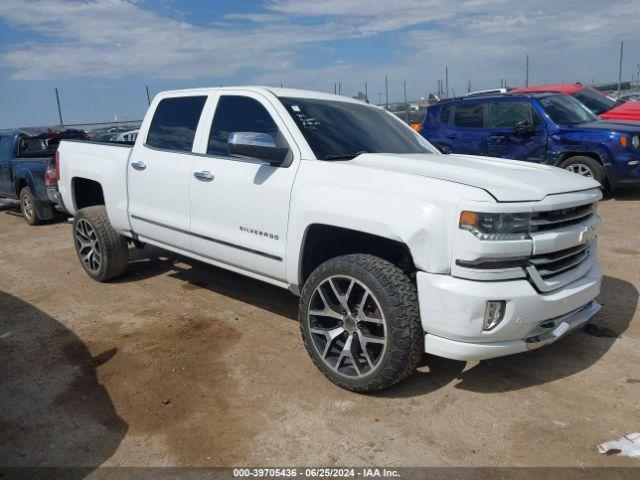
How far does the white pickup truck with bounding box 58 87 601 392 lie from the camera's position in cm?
292

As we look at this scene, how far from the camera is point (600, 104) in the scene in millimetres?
11781

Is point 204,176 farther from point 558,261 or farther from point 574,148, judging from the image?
point 574,148

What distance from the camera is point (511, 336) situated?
3.00m

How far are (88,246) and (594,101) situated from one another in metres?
10.8

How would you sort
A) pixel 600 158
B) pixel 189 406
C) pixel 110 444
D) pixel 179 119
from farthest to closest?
pixel 600 158 < pixel 179 119 < pixel 189 406 < pixel 110 444

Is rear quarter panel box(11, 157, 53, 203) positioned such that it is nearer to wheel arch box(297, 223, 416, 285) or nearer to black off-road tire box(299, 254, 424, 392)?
wheel arch box(297, 223, 416, 285)

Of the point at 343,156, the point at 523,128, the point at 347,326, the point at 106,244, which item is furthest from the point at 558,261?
the point at 523,128

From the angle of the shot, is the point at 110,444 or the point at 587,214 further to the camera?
the point at 587,214

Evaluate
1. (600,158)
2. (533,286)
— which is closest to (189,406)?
(533,286)

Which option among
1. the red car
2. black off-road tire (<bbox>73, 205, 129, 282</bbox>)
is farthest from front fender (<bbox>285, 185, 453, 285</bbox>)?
the red car

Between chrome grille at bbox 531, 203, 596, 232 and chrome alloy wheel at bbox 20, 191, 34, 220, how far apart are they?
344 inches

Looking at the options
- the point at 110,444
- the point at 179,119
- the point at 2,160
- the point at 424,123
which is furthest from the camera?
the point at 424,123

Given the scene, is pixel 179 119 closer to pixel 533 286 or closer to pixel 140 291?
pixel 140 291

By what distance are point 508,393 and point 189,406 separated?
6.53 ft
